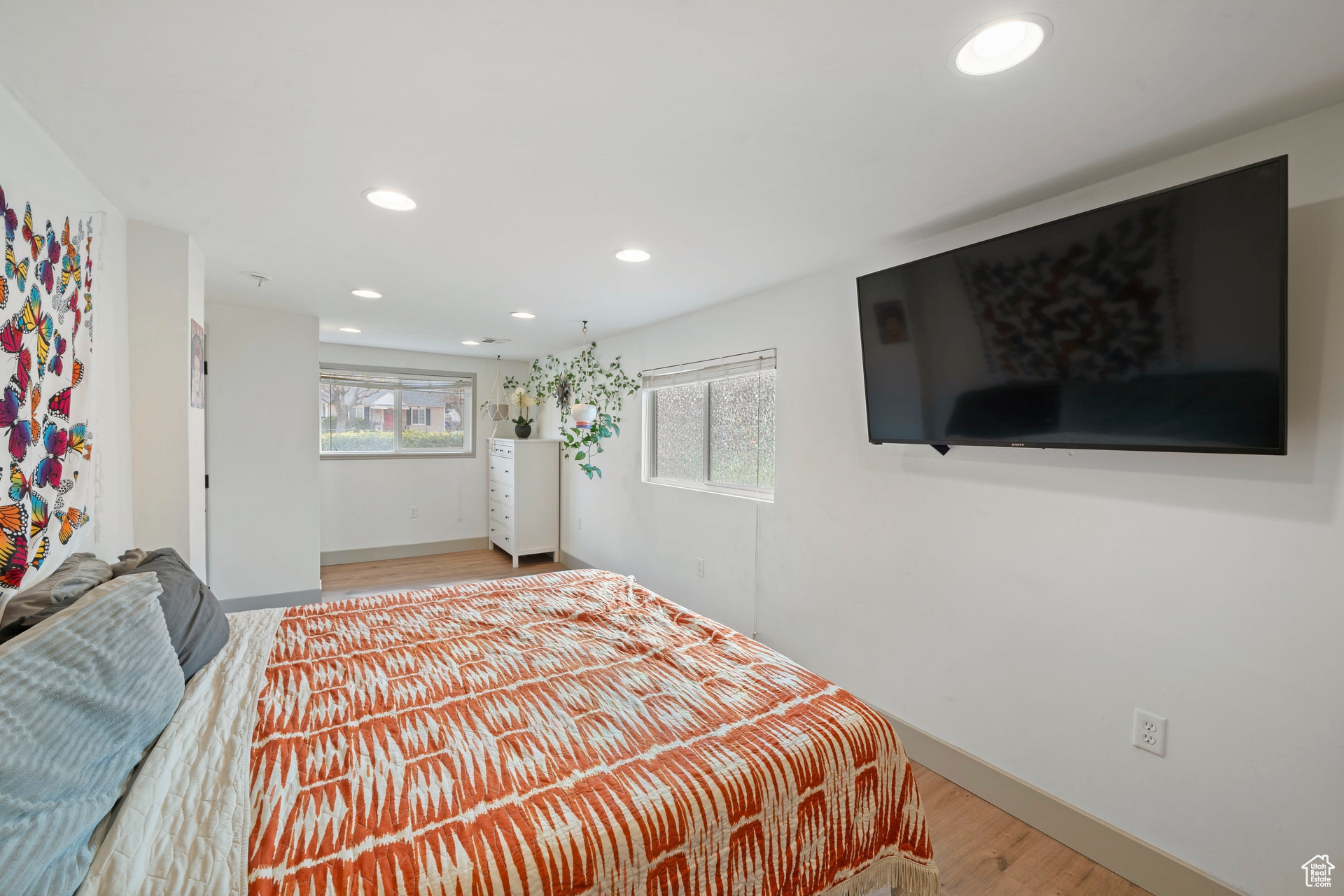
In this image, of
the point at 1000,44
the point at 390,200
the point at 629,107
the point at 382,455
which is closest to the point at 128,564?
the point at 390,200

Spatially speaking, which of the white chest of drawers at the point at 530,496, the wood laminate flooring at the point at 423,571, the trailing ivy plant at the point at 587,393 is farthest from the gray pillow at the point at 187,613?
the white chest of drawers at the point at 530,496

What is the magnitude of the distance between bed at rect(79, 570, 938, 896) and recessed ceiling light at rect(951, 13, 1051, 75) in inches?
62.9

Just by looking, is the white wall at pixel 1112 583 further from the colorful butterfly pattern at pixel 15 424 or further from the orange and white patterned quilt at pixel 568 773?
the colorful butterfly pattern at pixel 15 424

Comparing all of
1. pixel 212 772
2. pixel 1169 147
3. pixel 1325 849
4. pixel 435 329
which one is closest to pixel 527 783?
pixel 212 772

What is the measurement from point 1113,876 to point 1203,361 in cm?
162

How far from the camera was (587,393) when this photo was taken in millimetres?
5078

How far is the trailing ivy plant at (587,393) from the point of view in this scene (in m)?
4.66

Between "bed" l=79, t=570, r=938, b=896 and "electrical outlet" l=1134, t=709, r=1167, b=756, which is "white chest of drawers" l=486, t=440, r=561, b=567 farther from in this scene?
"electrical outlet" l=1134, t=709, r=1167, b=756

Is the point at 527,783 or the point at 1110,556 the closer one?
the point at 527,783

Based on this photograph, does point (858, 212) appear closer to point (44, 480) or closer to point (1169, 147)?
point (1169, 147)

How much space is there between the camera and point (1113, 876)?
1816 mm

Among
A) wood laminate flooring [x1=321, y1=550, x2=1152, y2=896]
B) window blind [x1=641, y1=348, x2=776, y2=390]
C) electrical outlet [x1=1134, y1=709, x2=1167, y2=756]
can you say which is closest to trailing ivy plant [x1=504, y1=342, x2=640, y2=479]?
window blind [x1=641, y1=348, x2=776, y2=390]

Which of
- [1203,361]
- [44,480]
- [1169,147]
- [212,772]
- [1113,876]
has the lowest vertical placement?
[1113,876]

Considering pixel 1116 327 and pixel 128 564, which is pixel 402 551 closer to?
pixel 128 564
